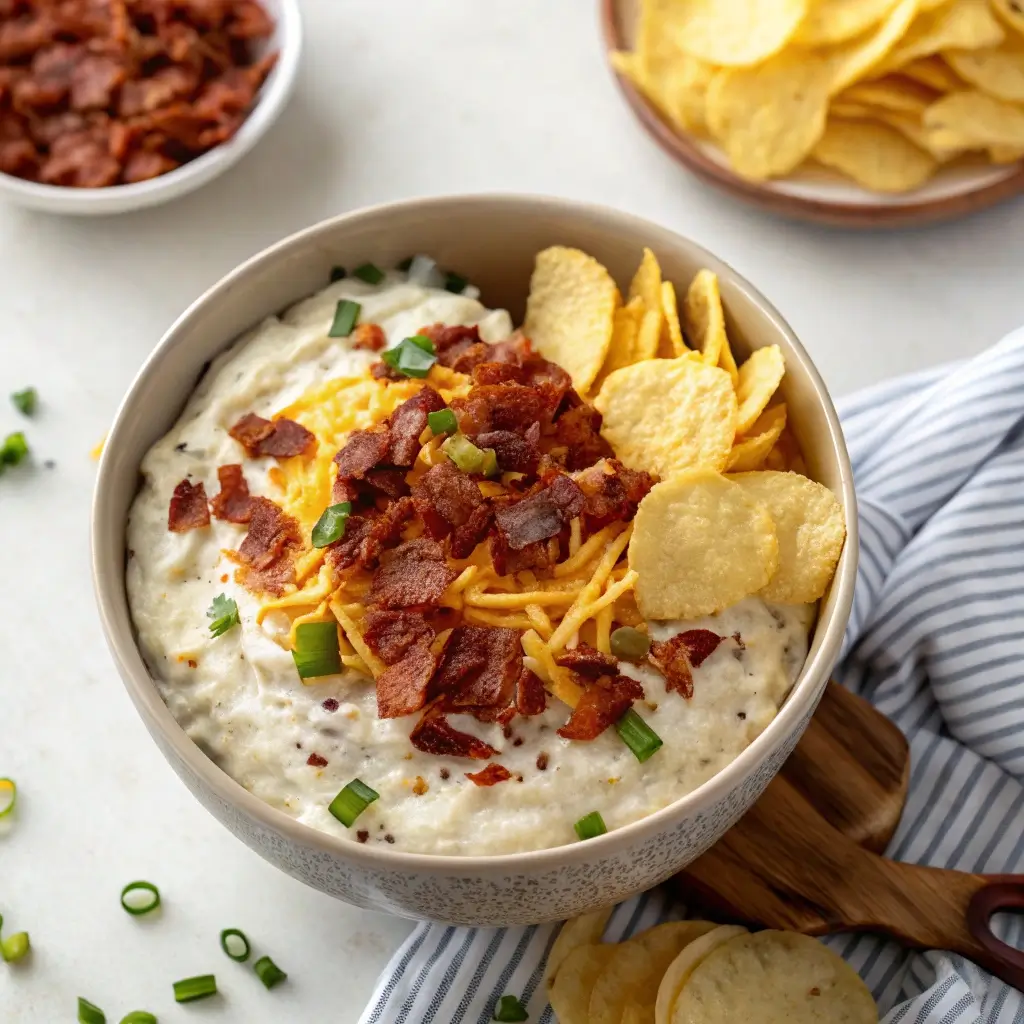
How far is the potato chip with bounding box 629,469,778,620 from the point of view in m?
2.42

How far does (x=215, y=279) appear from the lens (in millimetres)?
3824

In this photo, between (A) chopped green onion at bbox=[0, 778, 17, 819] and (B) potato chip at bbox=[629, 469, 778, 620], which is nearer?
(B) potato chip at bbox=[629, 469, 778, 620]

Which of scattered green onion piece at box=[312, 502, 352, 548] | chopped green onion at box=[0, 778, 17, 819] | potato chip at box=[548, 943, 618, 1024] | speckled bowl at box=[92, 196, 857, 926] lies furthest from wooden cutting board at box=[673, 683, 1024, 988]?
chopped green onion at box=[0, 778, 17, 819]

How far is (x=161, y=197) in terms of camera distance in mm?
3750

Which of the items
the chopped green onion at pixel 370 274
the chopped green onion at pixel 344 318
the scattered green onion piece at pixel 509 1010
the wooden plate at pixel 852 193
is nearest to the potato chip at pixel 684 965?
the scattered green onion piece at pixel 509 1010

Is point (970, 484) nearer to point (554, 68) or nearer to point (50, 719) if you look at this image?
point (554, 68)

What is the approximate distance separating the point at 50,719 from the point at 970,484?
89.5 inches

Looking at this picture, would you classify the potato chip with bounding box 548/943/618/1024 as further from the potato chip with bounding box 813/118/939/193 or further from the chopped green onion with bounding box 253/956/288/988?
the potato chip with bounding box 813/118/939/193

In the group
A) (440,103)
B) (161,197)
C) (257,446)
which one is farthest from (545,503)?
(440,103)

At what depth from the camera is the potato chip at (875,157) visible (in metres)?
3.75

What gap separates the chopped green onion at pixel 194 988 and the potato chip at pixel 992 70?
9.91 feet

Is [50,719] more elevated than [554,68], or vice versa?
[554,68]

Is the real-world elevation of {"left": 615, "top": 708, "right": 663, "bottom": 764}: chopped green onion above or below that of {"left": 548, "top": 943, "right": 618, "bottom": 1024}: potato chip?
above

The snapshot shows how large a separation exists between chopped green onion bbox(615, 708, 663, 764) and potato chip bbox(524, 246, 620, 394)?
777 millimetres
